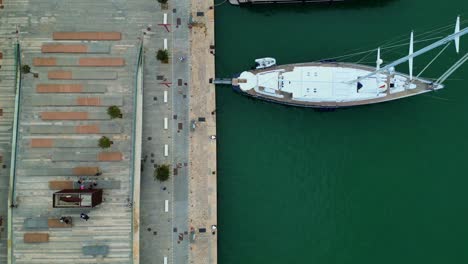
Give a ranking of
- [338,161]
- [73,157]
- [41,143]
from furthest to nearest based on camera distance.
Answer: [338,161], [73,157], [41,143]

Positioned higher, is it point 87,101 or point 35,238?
point 87,101

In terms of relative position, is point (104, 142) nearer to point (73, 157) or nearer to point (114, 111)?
point (114, 111)

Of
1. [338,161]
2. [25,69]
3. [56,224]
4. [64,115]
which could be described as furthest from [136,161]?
[338,161]

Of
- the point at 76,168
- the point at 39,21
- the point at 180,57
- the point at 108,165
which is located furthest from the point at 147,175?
the point at 39,21

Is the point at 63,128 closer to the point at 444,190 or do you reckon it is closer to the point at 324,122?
the point at 324,122

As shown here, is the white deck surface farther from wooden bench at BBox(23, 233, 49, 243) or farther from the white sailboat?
wooden bench at BBox(23, 233, 49, 243)

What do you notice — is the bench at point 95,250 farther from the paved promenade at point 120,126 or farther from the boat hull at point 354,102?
the boat hull at point 354,102

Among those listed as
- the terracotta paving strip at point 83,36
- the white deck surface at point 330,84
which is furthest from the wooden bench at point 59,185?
the white deck surface at point 330,84

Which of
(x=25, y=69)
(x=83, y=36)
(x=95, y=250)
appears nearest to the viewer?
(x=95, y=250)
